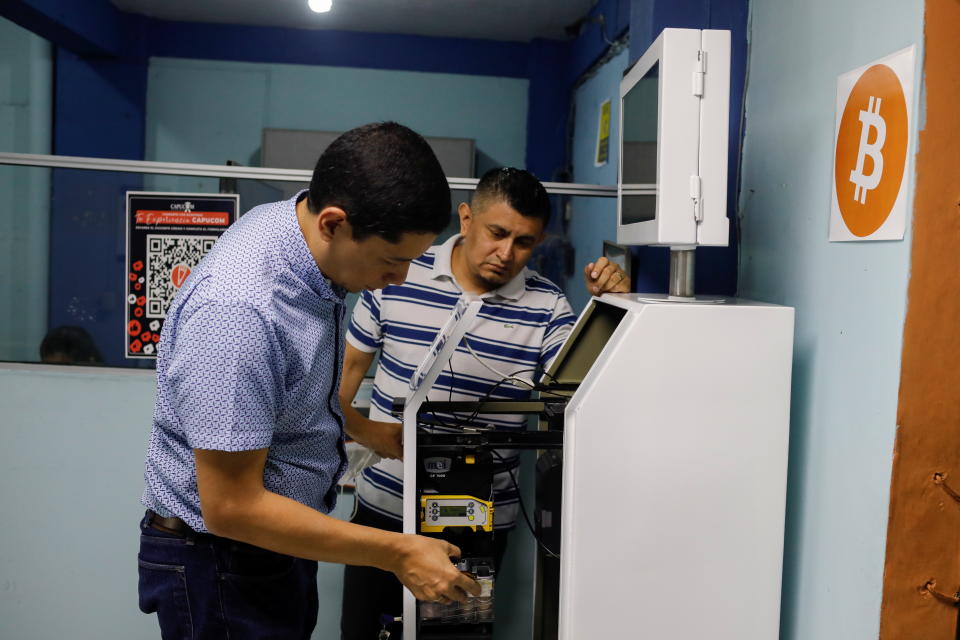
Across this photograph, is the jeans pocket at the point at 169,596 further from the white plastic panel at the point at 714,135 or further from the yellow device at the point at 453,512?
the white plastic panel at the point at 714,135

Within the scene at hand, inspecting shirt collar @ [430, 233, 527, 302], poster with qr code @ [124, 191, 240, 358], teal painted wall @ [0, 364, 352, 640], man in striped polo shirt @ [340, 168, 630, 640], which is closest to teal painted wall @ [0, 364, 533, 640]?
teal painted wall @ [0, 364, 352, 640]

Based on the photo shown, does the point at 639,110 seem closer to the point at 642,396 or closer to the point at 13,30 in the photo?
the point at 642,396

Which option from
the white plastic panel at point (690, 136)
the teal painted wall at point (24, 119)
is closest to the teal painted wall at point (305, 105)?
the teal painted wall at point (24, 119)

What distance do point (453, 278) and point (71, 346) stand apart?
1.09 meters

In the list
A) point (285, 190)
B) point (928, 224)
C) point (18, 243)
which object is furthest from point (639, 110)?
point (18, 243)

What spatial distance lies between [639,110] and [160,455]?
3.20ft

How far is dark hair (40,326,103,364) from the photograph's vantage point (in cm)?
193

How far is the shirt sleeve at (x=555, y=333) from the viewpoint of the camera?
1.60m

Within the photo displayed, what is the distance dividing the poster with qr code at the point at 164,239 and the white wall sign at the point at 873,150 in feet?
4.59

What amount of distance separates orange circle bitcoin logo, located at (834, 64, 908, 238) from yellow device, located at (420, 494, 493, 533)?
0.72m

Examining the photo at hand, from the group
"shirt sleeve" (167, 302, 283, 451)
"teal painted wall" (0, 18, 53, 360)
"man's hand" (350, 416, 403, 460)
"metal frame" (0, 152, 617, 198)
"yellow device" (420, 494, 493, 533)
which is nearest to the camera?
"shirt sleeve" (167, 302, 283, 451)

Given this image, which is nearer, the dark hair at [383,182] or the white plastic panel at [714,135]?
the dark hair at [383,182]

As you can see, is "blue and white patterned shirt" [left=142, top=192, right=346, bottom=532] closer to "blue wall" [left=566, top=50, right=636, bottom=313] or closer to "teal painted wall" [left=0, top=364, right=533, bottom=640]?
"teal painted wall" [left=0, top=364, right=533, bottom=640]

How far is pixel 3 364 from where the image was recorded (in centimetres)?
193
